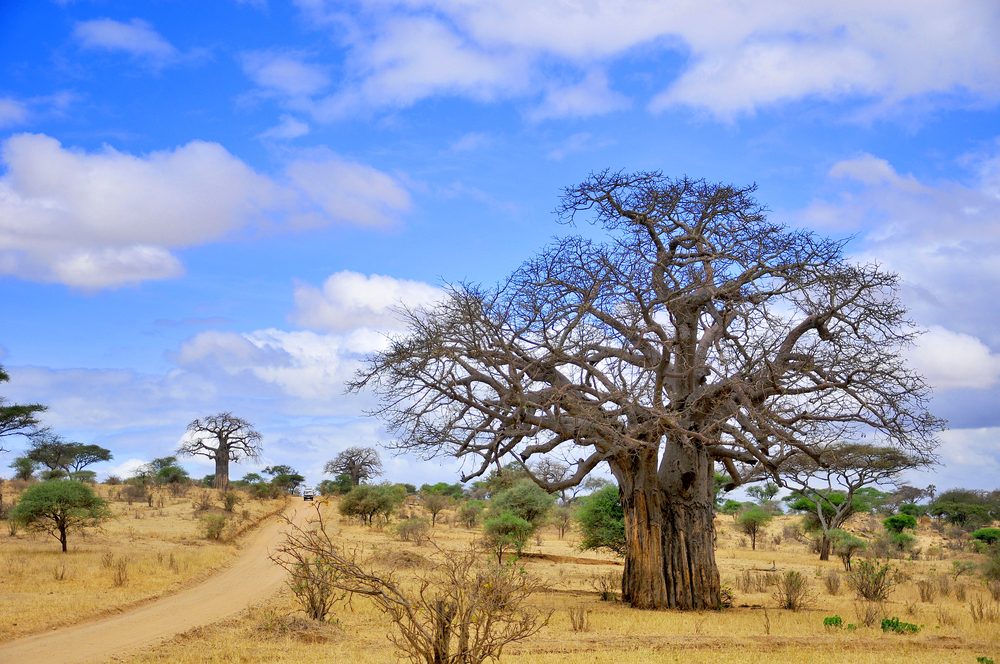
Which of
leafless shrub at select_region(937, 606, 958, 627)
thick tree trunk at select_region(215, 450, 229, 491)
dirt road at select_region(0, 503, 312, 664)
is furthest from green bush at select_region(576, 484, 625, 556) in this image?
thick tree trunk at select_region(215, 450, 229, 491)

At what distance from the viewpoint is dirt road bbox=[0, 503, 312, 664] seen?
35.6 ft

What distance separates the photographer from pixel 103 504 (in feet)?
79.8

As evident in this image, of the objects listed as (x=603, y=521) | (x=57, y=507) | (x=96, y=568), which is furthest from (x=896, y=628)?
(x=57, y=507)

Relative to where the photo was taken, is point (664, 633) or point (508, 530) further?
point (508, 530)

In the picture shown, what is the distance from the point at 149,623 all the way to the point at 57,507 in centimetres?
1136

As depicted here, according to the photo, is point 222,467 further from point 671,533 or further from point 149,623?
point 671,533

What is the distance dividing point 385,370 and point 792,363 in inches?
279

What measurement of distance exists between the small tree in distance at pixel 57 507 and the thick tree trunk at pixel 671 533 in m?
15.2

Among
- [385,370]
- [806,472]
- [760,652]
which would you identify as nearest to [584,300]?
[385,370]

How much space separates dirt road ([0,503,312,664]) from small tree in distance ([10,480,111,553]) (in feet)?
16.5

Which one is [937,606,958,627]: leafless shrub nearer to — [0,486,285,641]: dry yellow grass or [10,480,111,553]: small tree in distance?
[0,486,285,641]: dry yellow grass

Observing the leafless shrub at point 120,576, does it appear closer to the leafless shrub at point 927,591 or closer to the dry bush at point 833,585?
the dry bush at point 833,585

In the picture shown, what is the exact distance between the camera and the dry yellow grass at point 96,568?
45.1ft

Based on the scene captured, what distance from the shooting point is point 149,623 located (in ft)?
43.7
